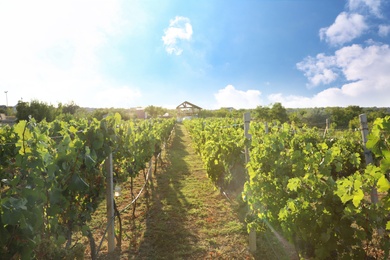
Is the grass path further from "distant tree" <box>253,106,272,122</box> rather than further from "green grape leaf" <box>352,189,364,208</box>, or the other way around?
"distant tree" <box>253,106,272,122</box>

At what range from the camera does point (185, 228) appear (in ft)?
17.2

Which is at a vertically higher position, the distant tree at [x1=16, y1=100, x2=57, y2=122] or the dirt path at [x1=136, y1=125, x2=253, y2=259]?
the distant tree at [x1=16, y1=100, x2=57, y2=122]

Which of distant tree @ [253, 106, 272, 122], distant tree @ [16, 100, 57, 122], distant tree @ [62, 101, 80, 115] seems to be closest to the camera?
distant tree @ [16, 100, 57, 122]

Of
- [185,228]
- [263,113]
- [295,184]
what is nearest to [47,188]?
[295,184]

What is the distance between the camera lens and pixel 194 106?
2692 inches

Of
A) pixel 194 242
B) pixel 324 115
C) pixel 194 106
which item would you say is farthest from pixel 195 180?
pixel 194 106

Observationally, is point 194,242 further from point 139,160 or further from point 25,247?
point 25,247

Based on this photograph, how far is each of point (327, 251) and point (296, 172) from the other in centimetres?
93

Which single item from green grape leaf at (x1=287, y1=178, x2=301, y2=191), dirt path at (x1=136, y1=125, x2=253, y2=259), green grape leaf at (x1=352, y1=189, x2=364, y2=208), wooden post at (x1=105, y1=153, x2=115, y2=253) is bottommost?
dirt path at (x1=136, y1=125, x2=253, y2=259)

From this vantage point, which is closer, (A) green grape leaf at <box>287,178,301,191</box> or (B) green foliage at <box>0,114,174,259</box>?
(B) green foliage at <box>0,114,174,259</box>

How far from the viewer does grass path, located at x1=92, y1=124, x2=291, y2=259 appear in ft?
14.2

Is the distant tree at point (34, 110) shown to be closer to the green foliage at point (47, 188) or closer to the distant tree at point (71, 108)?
the distant tree at point (71, 108)

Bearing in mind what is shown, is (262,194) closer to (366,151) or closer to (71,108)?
(366,151)

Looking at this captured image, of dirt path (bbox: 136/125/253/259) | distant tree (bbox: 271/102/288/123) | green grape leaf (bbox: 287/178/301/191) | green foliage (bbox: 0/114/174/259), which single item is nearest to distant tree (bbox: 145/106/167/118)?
distant tree (bbox: 271/102/288/123)
